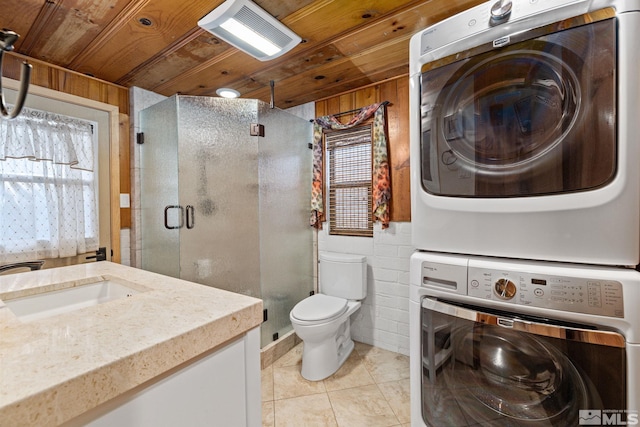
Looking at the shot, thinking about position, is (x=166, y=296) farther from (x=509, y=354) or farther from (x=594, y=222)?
(x=594, y=222)

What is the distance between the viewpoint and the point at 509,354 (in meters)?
1.01

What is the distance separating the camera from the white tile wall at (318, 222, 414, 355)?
223cm

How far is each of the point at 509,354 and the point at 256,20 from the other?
1865 mm

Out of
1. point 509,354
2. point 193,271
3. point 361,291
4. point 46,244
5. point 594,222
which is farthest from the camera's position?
point 361,291

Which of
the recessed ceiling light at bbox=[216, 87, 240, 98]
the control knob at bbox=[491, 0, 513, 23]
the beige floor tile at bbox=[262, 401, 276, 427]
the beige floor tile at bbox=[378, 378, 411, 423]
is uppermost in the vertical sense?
the recessed ceiling light at bbox=[216, 87, 240, 98]

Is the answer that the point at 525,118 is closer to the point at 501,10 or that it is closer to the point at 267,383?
the point at 501,10

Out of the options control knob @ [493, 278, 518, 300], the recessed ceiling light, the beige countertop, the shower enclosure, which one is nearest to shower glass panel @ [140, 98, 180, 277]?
the shower enclosure

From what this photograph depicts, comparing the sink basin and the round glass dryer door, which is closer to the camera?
the round glass dryer door

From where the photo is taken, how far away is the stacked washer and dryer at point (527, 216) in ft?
2.74

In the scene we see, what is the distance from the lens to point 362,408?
1.67 meters

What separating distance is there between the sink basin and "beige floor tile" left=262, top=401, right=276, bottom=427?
104 centimetres

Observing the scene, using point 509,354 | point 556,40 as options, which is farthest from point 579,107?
point 509,354

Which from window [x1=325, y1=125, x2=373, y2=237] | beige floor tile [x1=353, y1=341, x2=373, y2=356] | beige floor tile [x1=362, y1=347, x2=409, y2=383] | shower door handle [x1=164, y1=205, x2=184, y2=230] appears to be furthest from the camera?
window [x1=325, y1=125, x2=373, y2=237]

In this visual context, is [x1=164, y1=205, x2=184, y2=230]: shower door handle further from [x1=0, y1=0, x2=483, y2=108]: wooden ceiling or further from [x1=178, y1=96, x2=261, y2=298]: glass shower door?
[x1=0, y1=0, x2=483, y2=108]: wooden ceiling
